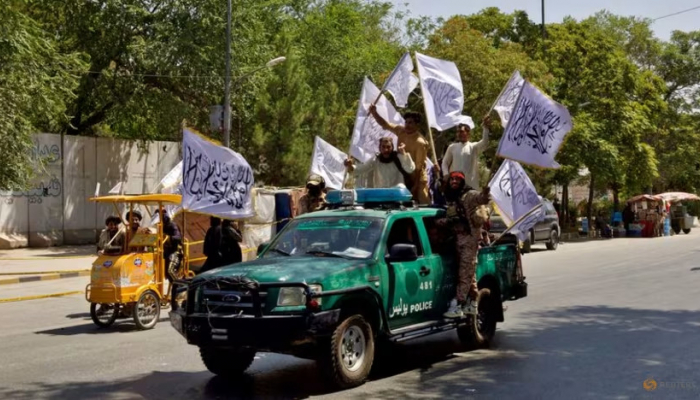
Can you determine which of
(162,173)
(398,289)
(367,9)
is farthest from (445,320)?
(367,9)

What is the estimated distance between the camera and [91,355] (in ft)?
31.9

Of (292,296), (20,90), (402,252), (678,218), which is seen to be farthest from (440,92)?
(678,218)

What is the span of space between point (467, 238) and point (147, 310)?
17.5 feet

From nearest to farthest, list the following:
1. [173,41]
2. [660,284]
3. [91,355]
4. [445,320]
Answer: [445,320], [91,355], [660,284], [173,41]

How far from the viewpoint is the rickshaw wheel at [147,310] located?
11867 millimetres

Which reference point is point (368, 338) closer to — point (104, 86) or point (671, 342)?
point (671, 342)

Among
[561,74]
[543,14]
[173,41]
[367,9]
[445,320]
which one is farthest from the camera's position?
[367,9]

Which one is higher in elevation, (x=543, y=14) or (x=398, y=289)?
(x=543, y=14)

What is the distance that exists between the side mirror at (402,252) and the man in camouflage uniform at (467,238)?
120 centimetres

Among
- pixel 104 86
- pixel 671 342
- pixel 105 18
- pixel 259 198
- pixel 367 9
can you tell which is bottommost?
pixel 671 342

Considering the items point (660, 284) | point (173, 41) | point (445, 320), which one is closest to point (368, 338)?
point (445, 320)

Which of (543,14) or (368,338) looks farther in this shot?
(543,14)

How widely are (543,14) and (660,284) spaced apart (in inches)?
1174

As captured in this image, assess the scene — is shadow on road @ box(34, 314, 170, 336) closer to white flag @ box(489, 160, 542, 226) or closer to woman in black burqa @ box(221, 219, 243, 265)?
woman in black burqa @ box(221, 219, 243, 265)
